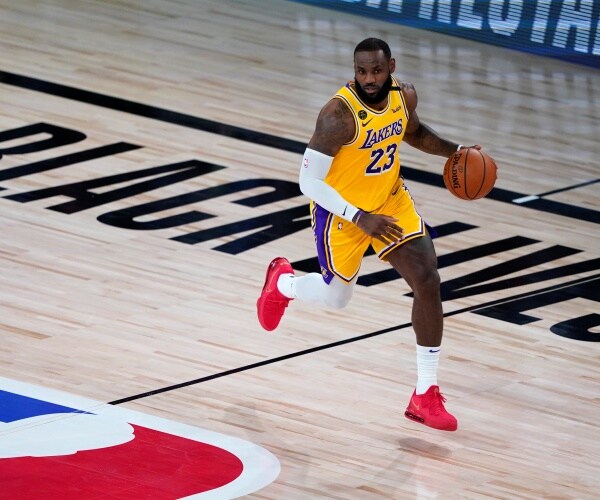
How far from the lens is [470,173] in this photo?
19.8 feet

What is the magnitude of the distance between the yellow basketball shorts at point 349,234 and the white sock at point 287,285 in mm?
404

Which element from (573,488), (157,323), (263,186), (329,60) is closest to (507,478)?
(573,488)

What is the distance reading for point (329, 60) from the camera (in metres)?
12.5

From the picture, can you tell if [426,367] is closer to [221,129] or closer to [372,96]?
[372,96]

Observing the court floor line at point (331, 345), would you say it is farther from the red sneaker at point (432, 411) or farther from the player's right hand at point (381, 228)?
the player's right hand at point (381, 228)

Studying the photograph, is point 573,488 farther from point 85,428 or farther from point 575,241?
point 575,241

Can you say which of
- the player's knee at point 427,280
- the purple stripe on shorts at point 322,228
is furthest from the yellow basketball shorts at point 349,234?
the player's knee at point 427,280

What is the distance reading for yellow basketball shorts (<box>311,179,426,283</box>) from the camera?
5730mm

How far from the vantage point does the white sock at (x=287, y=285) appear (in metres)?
6.26

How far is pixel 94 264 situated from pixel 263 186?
184cm

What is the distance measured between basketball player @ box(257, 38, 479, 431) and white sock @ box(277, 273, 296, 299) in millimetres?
311

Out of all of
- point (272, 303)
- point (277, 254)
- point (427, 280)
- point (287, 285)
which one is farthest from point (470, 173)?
point (277, 254)

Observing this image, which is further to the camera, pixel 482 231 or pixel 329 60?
pixel 329 60

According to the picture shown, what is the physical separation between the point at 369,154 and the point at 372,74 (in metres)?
0.31
